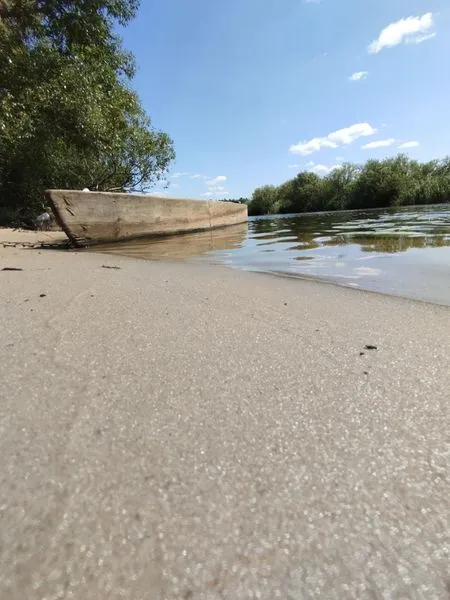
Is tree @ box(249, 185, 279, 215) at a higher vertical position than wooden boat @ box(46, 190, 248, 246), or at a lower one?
higher

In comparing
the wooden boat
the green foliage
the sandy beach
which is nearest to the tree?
the green foliage

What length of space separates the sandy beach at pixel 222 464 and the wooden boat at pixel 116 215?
19.5 ft

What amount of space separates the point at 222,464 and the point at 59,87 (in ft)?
30.2

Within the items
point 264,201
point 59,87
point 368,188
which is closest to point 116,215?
point 59,87

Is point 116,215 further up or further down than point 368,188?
further down

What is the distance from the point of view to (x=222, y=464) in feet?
2.84

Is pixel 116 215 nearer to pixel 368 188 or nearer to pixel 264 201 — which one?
pixel 368 188

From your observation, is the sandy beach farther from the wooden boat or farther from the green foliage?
the green foliage

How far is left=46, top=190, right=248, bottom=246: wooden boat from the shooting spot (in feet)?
23.4

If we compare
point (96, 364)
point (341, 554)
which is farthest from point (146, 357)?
point (341, 554)

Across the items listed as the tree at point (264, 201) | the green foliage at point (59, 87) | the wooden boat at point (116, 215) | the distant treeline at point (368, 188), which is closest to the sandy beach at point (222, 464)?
the wooden boat at point (116, 215)

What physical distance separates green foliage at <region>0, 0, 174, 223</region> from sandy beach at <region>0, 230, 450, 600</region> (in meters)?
7.78

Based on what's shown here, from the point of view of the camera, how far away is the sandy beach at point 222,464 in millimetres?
602

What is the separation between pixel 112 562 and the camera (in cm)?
61
